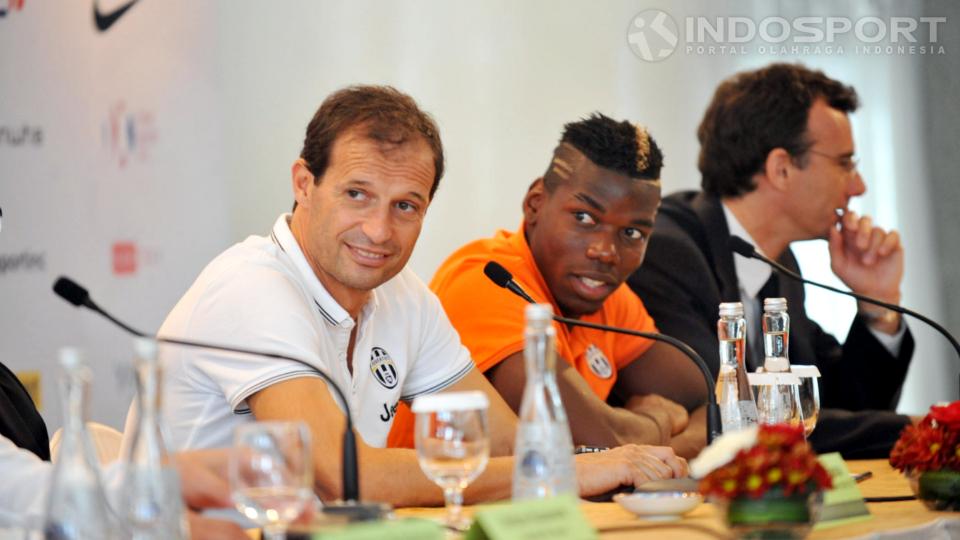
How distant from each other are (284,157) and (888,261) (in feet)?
6.73

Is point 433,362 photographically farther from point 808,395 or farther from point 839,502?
point 839,502

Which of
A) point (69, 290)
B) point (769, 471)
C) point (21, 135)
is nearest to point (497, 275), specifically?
point (69, 290)

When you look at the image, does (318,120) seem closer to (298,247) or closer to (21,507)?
(298,247)

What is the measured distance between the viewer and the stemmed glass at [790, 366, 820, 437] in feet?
7.86

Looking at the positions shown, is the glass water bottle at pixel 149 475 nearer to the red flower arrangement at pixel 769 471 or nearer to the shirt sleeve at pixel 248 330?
the red flower arrangement at pixel 769 471

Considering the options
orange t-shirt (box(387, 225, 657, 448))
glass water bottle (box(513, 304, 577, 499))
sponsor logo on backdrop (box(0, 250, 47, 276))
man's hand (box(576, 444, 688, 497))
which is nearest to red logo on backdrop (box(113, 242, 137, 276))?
sponsor logo on backdrop (box(0, 250, 47, 276))

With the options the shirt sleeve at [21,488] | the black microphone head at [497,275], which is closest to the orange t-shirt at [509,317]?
the black microphone head at [497,275]

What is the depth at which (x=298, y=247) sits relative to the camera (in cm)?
257

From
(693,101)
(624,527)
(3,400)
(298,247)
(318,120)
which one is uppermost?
(693,101)

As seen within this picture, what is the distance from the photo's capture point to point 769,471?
1.58 meters

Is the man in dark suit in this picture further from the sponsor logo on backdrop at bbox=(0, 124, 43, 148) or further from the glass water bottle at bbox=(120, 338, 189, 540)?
the glass water bottle at bbox=(120, 338, 189, 540)

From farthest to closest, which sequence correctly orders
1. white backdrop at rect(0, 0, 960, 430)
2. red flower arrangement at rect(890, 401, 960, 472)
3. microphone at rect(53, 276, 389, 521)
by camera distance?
white backdrop at rect(0, 0, 960, 430) → red flower arrangement at rect(890, 401, 960, 472) → microphone at rect(53, 276, 389, 521)

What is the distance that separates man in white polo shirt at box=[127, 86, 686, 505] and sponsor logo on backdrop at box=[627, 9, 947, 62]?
5.51 feet

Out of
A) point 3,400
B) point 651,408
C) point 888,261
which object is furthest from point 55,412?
point 888,261
